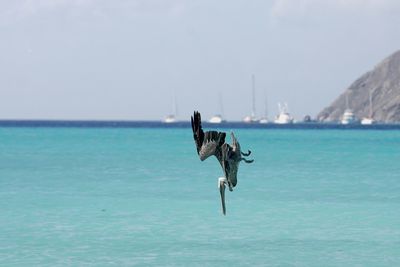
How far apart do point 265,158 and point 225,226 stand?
41.8m

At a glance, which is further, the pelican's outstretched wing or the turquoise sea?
the turquoise sea

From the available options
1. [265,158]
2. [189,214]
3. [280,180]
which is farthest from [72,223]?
[265,158]

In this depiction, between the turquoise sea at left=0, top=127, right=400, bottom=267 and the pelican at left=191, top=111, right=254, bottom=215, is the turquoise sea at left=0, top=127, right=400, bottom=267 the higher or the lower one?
the lower one

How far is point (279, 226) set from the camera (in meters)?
26.8

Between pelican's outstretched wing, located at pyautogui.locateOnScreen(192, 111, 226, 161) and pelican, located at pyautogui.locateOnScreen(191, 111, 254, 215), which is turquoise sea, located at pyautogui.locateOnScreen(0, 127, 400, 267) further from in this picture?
pelican's outstretched wing, located at pyautogui.locateOnScreen(192, 111, 226, 161)

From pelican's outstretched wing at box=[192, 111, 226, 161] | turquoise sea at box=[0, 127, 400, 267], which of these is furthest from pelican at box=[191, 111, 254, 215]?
turquoise sea at box=[0, 127, 400, 267]

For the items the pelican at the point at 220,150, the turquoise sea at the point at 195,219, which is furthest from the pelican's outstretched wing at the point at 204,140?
the turquoise sea at the point at 195,219

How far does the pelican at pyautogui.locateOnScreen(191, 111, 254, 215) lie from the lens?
11.4 metres

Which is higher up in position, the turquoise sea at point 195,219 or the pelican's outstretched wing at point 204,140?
the pelican's outstretched wing at point 204,140

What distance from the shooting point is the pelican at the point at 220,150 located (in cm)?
1145

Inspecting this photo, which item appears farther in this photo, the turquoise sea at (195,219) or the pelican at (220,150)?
the turquoise sea at (195,219)

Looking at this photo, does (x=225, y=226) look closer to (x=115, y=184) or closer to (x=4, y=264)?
(x=4, y=264)

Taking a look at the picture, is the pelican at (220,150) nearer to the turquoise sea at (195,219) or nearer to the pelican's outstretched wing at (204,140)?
the pelican's outstretched wing at (204,140)

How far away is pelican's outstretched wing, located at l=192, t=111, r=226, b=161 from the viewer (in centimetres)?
1143
